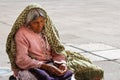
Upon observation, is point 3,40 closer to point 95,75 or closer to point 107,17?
point 95,75

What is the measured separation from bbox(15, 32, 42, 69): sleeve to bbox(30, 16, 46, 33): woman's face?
17 centimetres

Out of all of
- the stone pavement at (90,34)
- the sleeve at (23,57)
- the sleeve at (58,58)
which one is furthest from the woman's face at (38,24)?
the stone pavement at (90,34)

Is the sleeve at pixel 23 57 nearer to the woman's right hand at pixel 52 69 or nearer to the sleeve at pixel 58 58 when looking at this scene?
the woman's right hand at pixel 52 69

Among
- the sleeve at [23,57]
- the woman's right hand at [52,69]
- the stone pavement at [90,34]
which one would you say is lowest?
the stone pavement at [90,34]

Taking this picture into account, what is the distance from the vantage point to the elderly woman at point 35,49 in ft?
15.6

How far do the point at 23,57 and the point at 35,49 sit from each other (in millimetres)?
218

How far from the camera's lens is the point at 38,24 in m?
4.83

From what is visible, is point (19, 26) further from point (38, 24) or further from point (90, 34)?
point (90, 34)

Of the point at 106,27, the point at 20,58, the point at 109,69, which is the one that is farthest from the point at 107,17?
the point at 20,58

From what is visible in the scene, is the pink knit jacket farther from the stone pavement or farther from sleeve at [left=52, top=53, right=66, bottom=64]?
the stone pavement

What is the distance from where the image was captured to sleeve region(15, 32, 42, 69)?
15.6 ft

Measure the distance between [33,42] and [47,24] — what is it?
31 centimetres

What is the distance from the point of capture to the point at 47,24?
5.05 metres

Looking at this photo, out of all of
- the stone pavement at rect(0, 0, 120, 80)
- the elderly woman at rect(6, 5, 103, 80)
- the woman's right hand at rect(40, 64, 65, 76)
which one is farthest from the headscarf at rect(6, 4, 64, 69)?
the stone pavement at rect(0, 0, 120, 80)
